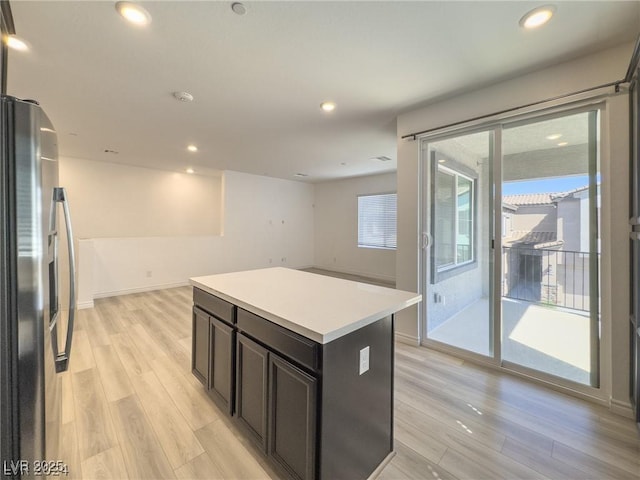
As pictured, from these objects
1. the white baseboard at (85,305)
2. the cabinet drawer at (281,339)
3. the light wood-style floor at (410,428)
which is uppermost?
the cabinet drawer at (281,339)

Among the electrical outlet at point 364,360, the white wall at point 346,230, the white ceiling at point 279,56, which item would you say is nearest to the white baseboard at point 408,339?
the electrical outlet at point 364,360

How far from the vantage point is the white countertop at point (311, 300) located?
1188 millimetres

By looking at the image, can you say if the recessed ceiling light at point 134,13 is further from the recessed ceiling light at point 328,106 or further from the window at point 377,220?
the window at point 377,220

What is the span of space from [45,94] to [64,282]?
3.37 metres

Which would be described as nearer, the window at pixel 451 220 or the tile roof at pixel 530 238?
the tile roof at pixel 530 238

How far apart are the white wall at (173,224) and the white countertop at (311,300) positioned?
3.94m

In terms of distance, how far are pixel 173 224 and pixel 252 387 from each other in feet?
20.3

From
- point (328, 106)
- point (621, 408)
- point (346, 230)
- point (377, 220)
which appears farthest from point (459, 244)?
point (346, 230)

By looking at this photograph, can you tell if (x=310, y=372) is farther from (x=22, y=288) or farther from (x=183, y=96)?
(x=183, y=96)

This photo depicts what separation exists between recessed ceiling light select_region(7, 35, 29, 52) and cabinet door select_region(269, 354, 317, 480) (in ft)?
8.86

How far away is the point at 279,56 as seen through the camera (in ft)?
6.67

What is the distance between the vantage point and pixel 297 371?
3.99ft

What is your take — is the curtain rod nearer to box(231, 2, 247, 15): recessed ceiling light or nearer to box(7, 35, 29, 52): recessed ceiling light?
box(231, 2, 247, 15): recessed ceiling light

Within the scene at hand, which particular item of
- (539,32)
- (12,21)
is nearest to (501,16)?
(539,32)
